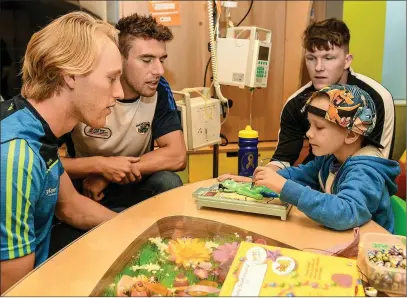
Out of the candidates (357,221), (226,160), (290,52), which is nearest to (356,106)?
(357,221)

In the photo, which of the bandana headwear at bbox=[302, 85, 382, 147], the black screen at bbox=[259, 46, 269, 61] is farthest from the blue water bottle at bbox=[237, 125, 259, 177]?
the bandana headwear at bbox=[302, 85, 382, 147]

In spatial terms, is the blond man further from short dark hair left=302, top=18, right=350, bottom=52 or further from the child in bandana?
short dark hair left=302, top=18, right=350, bottom=52

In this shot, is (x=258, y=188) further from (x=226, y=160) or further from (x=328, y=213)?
(x=226, y=160)

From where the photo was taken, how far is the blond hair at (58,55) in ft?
4.03

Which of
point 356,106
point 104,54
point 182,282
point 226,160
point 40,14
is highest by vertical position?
point 40,14

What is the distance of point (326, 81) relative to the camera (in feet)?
7.32

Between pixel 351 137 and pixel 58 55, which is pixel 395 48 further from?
pixel 58 55

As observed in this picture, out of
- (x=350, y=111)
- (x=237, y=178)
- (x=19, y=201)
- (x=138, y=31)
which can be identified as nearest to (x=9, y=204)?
(x=19, y=201)

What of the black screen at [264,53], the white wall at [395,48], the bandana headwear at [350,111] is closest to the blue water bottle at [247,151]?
the black screen at [264,53]

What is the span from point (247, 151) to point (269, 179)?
2.56 feet

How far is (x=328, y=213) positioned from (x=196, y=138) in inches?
47.2

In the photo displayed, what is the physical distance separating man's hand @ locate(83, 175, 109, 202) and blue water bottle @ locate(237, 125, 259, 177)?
1.98 ft

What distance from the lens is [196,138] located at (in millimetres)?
2320

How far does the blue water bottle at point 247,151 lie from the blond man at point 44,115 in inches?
33.6
